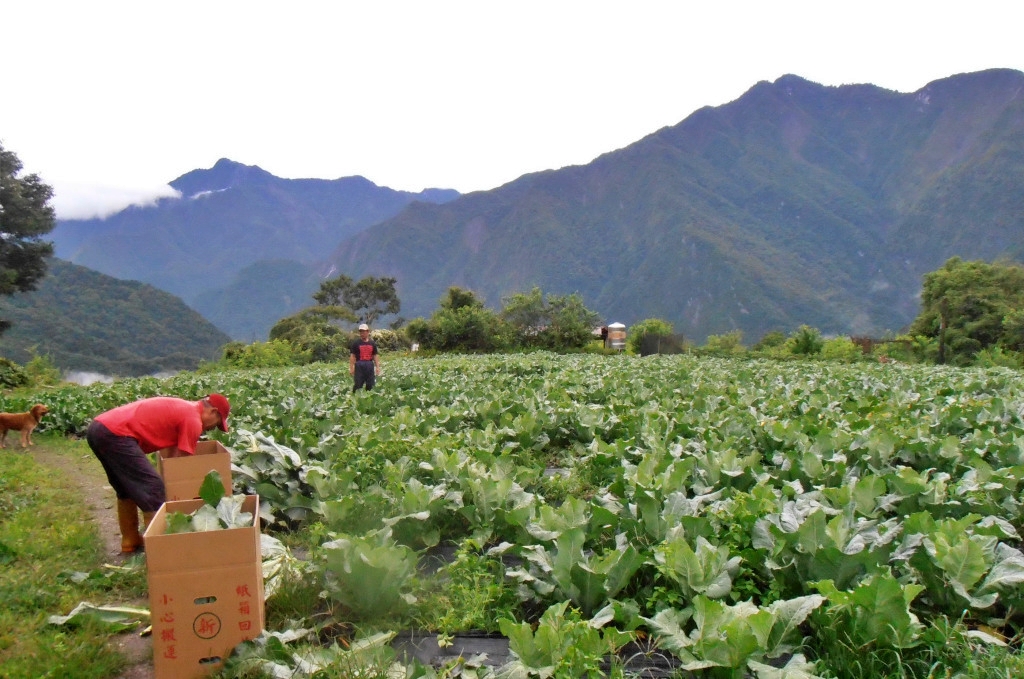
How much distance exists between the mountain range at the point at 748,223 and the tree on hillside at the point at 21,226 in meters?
43.6

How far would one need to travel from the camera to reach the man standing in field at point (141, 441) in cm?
479

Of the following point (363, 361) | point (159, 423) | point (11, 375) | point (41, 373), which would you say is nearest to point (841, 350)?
point (363, 361)

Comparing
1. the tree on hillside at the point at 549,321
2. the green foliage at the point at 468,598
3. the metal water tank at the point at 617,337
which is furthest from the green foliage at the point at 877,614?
the tree on hillside at the point at 549,321

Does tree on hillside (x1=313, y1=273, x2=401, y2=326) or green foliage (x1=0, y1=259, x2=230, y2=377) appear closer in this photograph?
green foliage (x1=0, y1=259, x2=230, y2=377)

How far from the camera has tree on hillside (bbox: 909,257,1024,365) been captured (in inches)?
1258

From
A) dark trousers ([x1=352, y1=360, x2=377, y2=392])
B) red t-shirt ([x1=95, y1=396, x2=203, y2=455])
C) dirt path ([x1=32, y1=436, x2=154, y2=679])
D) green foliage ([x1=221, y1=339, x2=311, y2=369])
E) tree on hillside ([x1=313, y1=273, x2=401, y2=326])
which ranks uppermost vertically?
tree on hillside ([x1=313, y1=273, x2=401, y2=326])

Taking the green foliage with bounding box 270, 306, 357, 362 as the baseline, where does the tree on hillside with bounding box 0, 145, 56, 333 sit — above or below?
above

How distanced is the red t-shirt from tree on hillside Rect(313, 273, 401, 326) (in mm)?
59566

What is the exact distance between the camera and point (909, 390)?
9.84 metres

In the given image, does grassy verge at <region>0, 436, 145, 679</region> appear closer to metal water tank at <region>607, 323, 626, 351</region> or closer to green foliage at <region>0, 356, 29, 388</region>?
green foliage at <region>0, 356, 29, 388</region>

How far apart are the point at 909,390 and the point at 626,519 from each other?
8189 mm

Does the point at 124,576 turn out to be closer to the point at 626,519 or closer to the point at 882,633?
the point at 626,519

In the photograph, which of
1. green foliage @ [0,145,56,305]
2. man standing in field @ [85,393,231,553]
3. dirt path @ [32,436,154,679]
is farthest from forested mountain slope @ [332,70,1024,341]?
man standing in field @ [85,393,231,553]

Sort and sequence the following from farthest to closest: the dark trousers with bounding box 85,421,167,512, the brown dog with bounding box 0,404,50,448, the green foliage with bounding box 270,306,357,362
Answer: the green foliage with bounding box 270,306,357,362
the brown dog with bounding box 0,404,50,448
the dark trousers with bounding box 85,421,167,512
